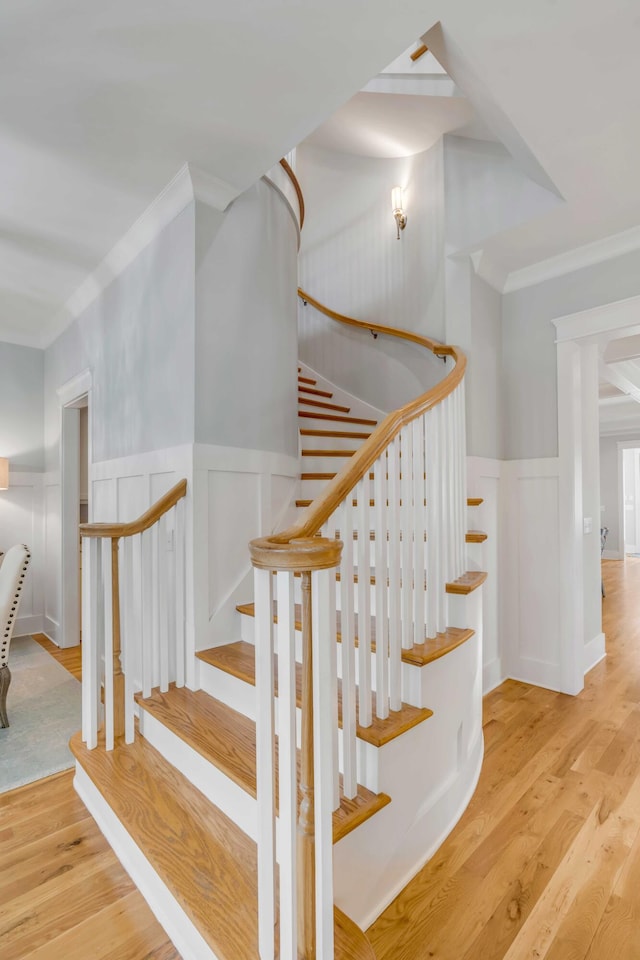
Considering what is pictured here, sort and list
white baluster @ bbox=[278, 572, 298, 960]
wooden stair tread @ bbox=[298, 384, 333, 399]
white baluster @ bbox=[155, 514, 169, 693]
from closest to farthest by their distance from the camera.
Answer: white baluster @ bbox=[278, 572, 298, 960], white baluster @ bbox=[155, 514, 169, 693], wooden stair tread @ bbox=[298, 384, 333, 399]

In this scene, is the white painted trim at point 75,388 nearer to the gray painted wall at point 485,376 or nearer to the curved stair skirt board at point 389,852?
the gray painted wall at point 485,376

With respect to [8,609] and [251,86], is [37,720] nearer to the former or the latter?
[8,609]

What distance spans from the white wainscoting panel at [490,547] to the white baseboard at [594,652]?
1.99 feet

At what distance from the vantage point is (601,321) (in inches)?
110

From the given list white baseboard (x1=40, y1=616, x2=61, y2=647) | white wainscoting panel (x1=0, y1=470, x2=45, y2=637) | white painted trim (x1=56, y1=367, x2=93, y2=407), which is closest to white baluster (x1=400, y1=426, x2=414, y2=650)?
white painted trim (x1=56, y1=367, x2=93, y2=407)

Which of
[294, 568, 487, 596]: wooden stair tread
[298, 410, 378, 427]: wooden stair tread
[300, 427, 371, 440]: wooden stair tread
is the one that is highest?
[298, 410, 378, 427]: wooden stair tread

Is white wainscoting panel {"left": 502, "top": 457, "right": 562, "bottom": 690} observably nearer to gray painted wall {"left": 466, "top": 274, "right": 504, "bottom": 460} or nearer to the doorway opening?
gray painted wall {"left": 466, "top": 274, "right": 504, "bottom": 460}

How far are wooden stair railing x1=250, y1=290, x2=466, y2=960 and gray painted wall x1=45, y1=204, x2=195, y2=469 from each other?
1.04 m

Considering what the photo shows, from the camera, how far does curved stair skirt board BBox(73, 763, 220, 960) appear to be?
122cm

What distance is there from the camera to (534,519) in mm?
3100

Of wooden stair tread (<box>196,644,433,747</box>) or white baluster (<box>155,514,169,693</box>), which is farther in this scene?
white baluster (<box>155,514,169,693</box>)

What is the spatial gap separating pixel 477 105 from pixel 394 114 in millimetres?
1467

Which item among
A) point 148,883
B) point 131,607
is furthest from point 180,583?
point 148,883

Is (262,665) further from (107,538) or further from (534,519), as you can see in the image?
(534,519)
